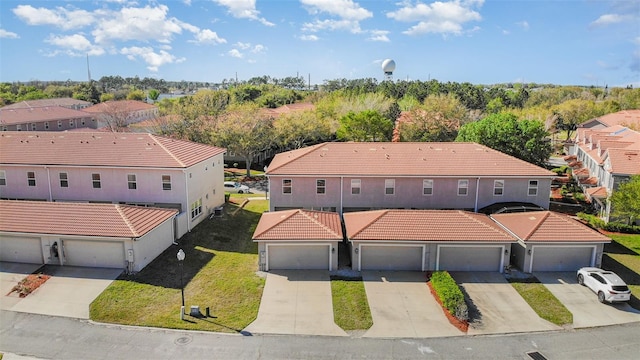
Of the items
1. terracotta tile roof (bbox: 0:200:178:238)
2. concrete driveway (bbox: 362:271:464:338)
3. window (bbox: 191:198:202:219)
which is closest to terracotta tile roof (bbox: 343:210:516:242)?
concrete driveway (bbox: 362:271:464:338)

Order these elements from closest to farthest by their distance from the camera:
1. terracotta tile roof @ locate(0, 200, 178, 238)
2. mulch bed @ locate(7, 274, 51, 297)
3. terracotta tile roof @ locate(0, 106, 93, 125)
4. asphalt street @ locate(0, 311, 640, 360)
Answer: asphalt street @ locate(0, 311, 640, 360), mulch bed @ locate(7, 274, 51, 297), terracotta tile roof @ locate(0, 200, 178, 238), terracotta tile roof @ locate(0, 106, 93, 125)

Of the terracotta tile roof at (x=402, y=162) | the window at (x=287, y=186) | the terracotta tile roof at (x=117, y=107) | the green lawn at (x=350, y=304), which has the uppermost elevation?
the terracotta tile roof at (x=117, y=107)

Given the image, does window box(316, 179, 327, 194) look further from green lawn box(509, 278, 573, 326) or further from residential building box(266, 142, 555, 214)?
green lawn box(509, 278, 573, 326)

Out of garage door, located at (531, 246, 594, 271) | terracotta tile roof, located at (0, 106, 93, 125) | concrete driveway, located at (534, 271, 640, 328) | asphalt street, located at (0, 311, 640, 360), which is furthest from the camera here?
terracotta tile roof, located at (0, 106, 93, 125)

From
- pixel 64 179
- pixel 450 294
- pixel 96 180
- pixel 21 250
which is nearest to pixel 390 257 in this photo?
pixel 450 294

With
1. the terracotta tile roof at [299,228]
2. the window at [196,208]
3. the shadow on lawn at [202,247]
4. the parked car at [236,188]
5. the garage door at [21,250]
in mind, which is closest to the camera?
the shadow on lawn at [202,247]

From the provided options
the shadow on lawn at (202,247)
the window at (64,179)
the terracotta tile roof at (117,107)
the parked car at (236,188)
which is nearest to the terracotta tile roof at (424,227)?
the shadow on lawn at (202,247)

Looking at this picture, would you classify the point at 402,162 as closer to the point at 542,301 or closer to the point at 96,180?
the point at 542,301

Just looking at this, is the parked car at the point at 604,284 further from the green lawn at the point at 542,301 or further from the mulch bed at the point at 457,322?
the mulch bed at the point at 457,322
